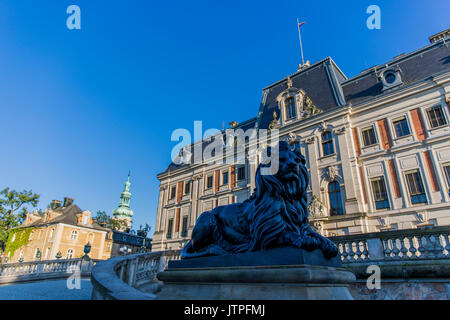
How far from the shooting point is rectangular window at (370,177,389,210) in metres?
16.4

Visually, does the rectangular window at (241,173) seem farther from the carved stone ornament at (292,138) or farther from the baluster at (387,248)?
the baluster at (387,248)

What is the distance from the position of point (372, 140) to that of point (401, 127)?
1.93m

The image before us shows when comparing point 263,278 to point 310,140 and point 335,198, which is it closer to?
point 335,198

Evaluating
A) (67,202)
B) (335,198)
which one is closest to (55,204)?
(67,202)

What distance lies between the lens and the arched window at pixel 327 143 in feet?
64.1

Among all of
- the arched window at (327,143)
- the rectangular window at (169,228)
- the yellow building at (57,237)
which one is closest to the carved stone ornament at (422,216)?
the arched window at (327,143)

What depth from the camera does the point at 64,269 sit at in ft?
42.3

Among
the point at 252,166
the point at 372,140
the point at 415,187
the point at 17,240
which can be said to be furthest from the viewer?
the point at 17,240

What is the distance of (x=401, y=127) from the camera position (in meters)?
17.5

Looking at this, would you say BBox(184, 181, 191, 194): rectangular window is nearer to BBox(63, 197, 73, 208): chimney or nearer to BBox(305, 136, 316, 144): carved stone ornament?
BBox(305, 136, 316, 144): carved stone ornament

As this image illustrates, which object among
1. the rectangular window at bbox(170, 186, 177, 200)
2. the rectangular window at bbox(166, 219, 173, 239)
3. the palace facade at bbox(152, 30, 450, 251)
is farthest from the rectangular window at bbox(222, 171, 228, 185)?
the rectangular window at bbox(166, 219, 173, 239)

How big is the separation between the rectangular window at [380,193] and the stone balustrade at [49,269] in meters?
17.6

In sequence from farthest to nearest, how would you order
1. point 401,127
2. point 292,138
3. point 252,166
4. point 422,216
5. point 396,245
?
point 252,166, point 292,138, point 401,127, point 422,216, point 396,245

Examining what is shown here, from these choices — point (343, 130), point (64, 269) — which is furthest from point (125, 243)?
point (343, 130)
